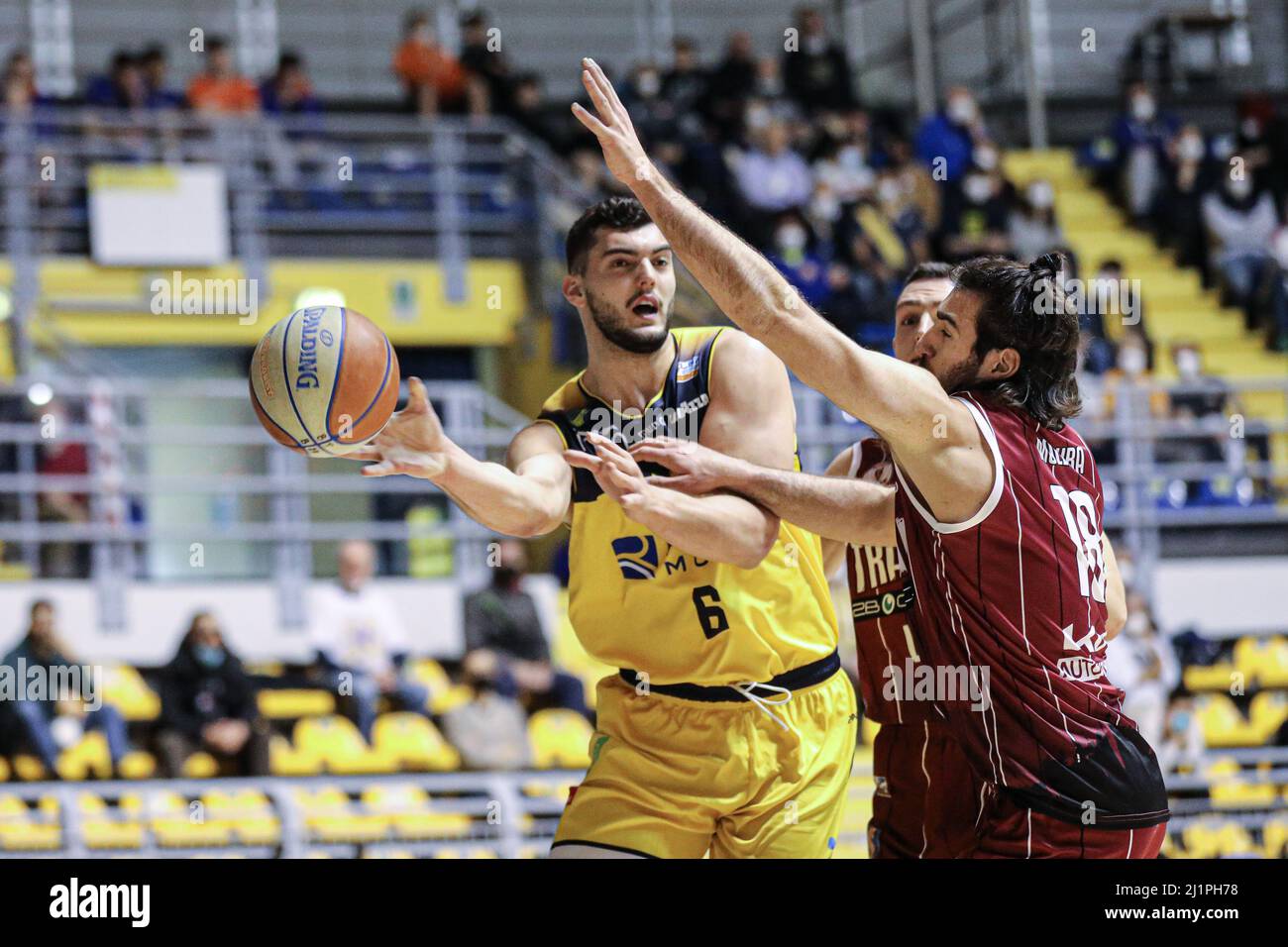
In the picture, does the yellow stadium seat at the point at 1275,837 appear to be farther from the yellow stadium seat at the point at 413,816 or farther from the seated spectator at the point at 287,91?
the seated spectator at the point at 287,91

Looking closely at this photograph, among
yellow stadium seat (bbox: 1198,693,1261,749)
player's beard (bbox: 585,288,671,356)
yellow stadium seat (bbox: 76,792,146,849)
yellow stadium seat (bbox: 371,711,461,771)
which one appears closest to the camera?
player's beard (bbox: 585,288,671,356)

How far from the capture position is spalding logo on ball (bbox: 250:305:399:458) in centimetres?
424

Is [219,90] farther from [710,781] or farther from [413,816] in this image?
[710,781]

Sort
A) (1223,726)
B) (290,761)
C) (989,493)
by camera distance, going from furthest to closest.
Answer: (1223,726)
(290,761)
(989,493)

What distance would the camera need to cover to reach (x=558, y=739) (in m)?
9.20

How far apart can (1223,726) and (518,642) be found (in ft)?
14.0

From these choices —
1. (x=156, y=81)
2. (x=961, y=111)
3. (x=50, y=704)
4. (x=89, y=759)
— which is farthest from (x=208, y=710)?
(x=961, y=111)

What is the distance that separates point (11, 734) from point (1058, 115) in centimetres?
1216

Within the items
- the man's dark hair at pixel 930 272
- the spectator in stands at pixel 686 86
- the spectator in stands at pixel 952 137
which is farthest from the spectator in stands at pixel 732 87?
the man's dark hair at pixel 930 272

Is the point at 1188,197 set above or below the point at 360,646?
above

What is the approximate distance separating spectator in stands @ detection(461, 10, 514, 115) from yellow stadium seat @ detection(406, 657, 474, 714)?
5.78 metres

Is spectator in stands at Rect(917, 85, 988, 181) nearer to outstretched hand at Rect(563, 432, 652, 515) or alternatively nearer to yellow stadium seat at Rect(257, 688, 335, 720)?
yellow stadium seat at Rect(257, 688, 335, 720)

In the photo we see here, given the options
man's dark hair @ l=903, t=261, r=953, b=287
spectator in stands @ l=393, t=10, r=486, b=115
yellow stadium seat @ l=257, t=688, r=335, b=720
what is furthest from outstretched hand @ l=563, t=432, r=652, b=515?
spectator in stands @ l=393, t=10, r=486, b=115

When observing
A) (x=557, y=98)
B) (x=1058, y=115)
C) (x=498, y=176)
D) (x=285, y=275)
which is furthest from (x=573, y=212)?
(x=1058, y=115)
